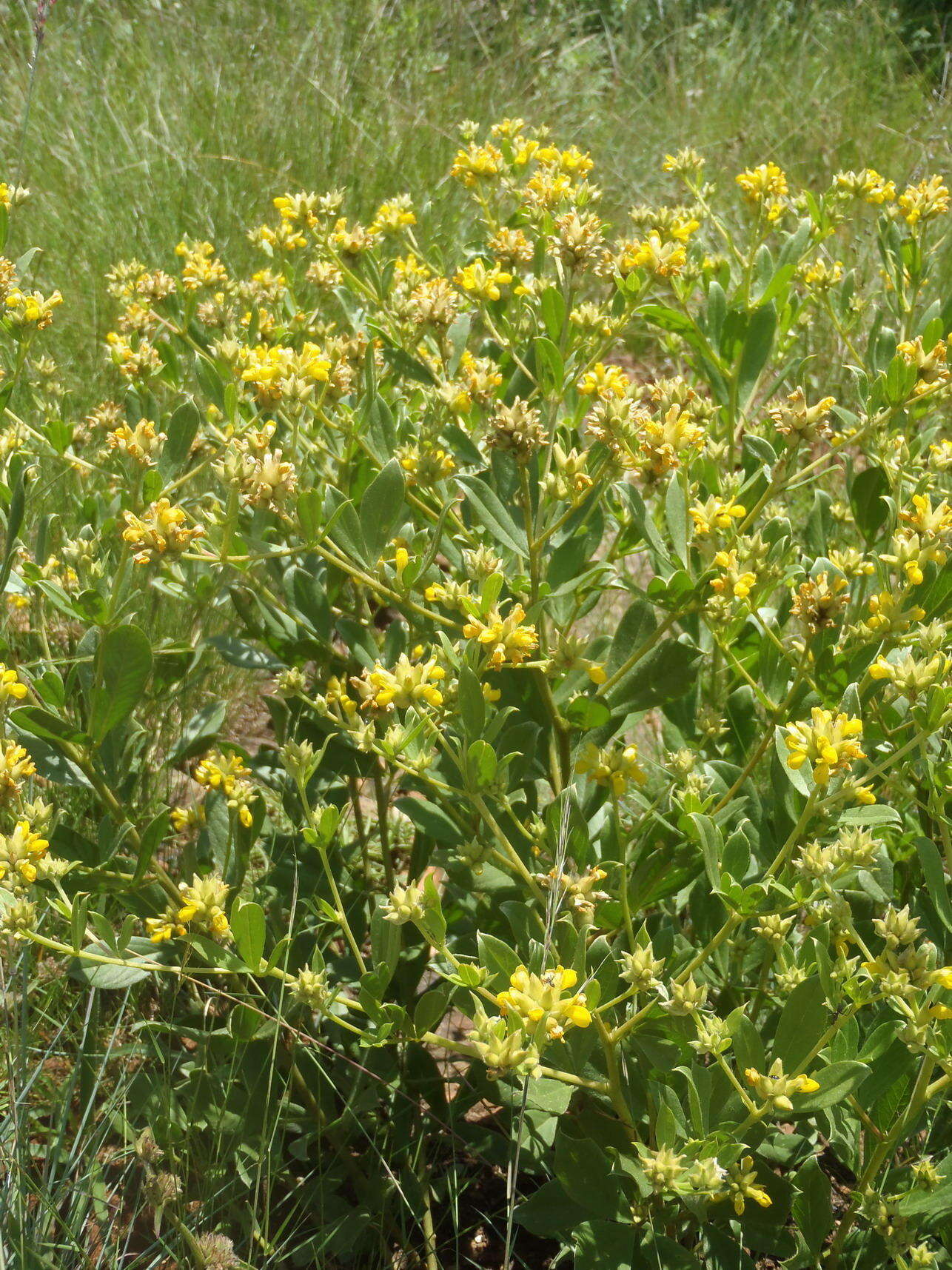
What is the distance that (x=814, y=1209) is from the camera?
1.43 m

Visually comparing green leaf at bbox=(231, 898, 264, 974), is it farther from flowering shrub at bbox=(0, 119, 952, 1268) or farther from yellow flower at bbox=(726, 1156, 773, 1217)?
yellow flower at bbox=(726, 1156, 773, 1217)

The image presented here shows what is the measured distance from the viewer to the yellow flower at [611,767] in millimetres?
1429

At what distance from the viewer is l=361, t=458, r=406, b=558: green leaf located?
1464mm

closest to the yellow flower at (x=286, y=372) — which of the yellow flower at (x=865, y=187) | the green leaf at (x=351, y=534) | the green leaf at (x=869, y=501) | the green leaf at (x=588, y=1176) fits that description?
the green leaf at (x=351, y=534)

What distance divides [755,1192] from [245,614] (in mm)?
1106

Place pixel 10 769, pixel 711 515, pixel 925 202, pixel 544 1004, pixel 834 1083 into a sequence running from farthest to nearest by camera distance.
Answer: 1. pixel 925 202
2. pixel 711 515
3. pixel 10 769
4. pixel 834 1083
5. pixel 544 1004

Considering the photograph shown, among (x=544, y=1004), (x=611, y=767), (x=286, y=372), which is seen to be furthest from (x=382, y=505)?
(x=544, y=1004)

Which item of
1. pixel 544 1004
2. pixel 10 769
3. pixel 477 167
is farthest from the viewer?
pixel 477 167

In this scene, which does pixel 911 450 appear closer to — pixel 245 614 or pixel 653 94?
pixel 245 614

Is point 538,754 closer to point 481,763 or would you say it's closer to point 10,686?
point 481,763

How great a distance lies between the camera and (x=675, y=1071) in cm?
140

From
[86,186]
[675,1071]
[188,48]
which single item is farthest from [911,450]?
[188,48]

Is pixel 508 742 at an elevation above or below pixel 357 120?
below

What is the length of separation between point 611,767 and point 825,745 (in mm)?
302
